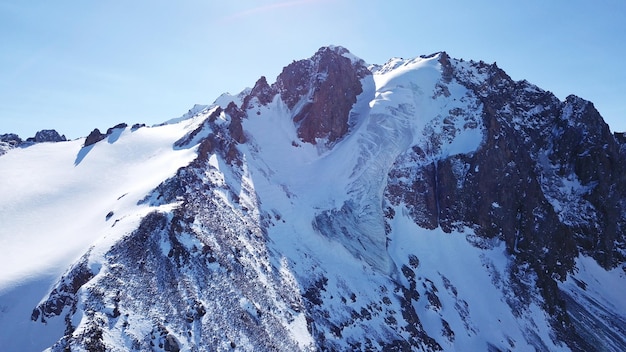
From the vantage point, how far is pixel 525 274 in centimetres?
7400

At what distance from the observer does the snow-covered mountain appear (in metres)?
33.7

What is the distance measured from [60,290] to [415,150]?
67851 millimetres

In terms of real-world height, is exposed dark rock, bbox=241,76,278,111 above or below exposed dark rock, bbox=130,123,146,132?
above

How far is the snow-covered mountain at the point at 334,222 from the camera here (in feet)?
111

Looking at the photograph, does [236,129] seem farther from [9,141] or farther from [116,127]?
[9,141]

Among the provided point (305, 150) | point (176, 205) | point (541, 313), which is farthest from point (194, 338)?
point (541, 313)

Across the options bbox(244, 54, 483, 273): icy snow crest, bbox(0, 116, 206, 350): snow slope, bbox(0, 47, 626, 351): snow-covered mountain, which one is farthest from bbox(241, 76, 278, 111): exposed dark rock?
bbox(0, 116, 206, 350): snow slope

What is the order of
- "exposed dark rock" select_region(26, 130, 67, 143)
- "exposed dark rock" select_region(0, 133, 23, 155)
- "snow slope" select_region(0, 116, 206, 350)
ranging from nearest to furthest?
"snow slope" select_region(0, 116, 206, 350)
"exposed dark rock" select_region(0, 133, 23, 155)
"exposed dark rock" select_region(26, 130, 67, 143)

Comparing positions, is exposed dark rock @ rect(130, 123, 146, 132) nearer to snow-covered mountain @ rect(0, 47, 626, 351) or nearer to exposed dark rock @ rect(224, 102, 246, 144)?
snow-covered mountain @ rect(0, 47, 626, 351)

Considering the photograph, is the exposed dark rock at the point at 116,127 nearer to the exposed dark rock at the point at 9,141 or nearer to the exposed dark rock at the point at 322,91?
the exposed dark rock at the point at 9,141

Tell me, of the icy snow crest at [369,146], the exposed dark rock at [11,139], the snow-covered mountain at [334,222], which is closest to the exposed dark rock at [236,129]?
the snow-covered mountain at [334,222]

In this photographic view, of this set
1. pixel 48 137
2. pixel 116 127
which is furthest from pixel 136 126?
pixel 48 137

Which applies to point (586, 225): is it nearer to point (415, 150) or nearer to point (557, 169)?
point (557, 169)

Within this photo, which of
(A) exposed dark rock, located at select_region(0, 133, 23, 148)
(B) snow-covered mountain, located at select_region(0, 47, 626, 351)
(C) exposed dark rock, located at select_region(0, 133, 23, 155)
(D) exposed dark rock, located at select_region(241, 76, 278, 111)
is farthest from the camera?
(D) exposed dark rock, located at select_region(241, 76, 278, 111)
